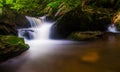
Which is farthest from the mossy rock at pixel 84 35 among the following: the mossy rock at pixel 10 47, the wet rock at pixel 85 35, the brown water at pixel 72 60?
the mossy rock at pixel 10 47

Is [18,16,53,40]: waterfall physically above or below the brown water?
above

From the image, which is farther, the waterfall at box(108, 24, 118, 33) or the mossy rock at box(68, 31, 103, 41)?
the waterfall at box(108, 24, 118, 33)

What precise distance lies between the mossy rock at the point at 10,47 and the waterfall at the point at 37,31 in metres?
2.91

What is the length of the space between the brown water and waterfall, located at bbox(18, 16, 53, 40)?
2.84m

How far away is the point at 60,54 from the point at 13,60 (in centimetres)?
166

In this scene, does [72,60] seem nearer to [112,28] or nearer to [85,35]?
[85,35]

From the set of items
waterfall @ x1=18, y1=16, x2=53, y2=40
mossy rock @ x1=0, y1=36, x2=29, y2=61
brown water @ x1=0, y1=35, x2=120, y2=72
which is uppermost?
waterfall @ x1=18, y1=16, x2=53, y2=40

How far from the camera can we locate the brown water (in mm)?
5557

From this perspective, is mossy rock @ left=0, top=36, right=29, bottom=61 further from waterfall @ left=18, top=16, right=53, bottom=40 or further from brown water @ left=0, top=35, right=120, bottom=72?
waterfall @ left=18, top=16, right=53, bottom=40

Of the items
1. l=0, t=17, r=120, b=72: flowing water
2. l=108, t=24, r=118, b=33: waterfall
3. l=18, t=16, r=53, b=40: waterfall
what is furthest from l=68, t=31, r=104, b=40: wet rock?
l=108, t=24, r=118, b=33: waterfall

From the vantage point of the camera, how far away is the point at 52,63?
621cm

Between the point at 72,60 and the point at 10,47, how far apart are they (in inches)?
82.8

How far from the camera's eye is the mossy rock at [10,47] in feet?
21.7

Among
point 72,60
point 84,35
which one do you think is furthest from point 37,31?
point 72,60
